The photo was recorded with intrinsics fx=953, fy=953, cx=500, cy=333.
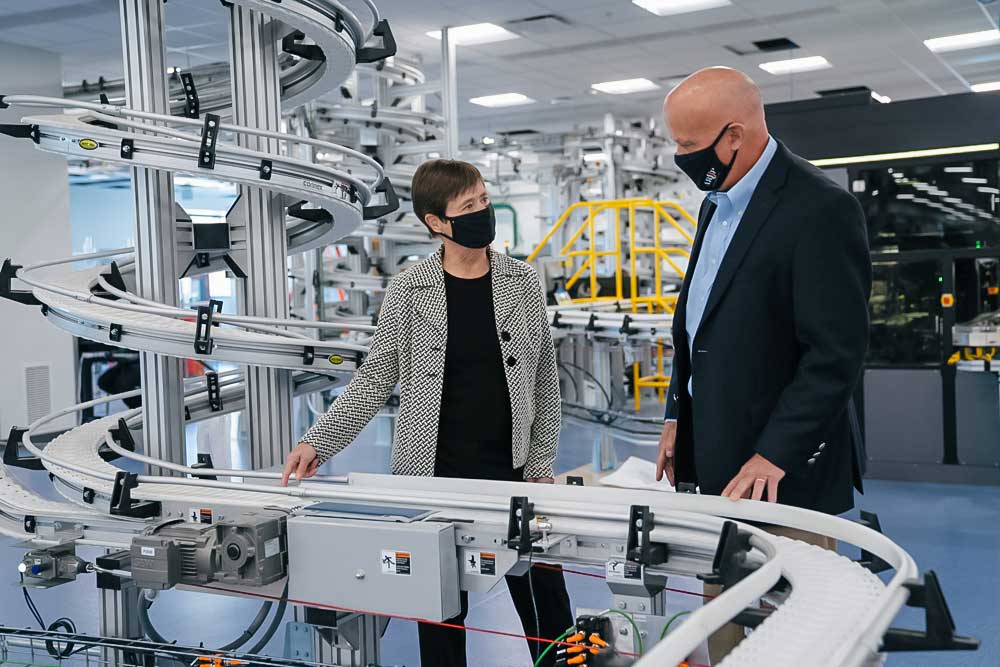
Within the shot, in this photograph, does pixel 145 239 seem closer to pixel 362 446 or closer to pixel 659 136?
pixel 362 446

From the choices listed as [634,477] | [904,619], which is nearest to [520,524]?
[904,619]

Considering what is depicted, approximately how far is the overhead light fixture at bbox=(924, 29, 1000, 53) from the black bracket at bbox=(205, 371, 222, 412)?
30.3ft

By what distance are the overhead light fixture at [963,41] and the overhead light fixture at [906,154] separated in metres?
4.18

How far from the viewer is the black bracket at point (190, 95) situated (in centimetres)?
338

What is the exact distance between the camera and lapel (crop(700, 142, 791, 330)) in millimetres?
1879

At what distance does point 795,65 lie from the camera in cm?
1116

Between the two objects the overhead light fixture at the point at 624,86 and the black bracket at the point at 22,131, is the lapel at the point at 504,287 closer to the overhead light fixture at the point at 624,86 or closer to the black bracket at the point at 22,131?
the black bracket at the point at 22,131

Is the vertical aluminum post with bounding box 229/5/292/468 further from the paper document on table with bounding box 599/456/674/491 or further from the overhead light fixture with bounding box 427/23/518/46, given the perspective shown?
the overhead light fixture with bounding box 427/23/518/46

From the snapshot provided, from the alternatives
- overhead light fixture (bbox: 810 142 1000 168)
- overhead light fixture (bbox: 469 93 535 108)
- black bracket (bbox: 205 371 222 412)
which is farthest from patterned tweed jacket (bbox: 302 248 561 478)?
overhead light fixture (bbox: 469 93 535 108)

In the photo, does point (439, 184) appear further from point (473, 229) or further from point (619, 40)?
point (619, 40)

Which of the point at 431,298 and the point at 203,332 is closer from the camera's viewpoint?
the point at 431,298

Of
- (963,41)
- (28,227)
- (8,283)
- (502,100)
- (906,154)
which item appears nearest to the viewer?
(8,283)

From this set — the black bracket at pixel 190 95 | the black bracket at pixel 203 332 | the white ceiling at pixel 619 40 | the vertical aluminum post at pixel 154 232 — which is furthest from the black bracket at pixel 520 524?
the white ceiling at pixel 619 40

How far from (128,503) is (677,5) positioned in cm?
766
